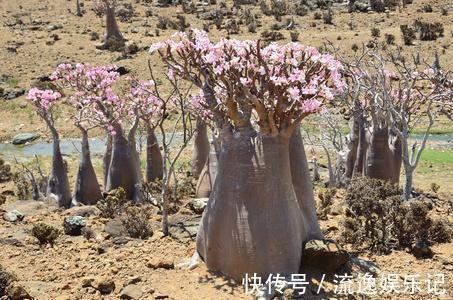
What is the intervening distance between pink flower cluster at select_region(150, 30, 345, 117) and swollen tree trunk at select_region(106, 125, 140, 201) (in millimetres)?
4917

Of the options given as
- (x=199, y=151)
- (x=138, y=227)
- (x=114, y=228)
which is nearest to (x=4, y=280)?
(x=138, y=227)

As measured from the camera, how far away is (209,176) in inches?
360

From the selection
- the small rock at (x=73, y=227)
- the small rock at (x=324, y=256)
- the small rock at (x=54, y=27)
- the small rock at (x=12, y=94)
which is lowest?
the small rock at (x=12, y=94)

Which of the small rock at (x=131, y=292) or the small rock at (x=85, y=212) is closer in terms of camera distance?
the small rock at (x=131, y=292)

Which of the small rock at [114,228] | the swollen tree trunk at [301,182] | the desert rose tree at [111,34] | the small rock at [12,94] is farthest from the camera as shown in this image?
the desert rose tree at [111,34]

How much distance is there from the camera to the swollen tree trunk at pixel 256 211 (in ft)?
15.2

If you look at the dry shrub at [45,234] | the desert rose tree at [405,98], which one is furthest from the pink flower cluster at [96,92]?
the desert rose tree at [405,98]

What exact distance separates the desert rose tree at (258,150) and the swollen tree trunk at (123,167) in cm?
493

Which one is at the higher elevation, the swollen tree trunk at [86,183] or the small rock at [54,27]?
the small rock at [54,27]

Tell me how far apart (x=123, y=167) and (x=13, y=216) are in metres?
2.13

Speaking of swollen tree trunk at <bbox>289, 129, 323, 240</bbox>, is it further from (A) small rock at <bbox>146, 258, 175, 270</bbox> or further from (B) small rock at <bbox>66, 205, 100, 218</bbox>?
(B) small rock at <bbox>66, 205, 100, 218</bbox>

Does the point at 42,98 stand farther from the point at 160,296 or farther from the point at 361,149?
the point at 361,149

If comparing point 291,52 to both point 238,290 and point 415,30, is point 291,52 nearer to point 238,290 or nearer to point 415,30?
point 238,290

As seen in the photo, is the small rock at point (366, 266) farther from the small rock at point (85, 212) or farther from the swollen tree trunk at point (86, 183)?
the swollen tree trunk at point (86, 183)
